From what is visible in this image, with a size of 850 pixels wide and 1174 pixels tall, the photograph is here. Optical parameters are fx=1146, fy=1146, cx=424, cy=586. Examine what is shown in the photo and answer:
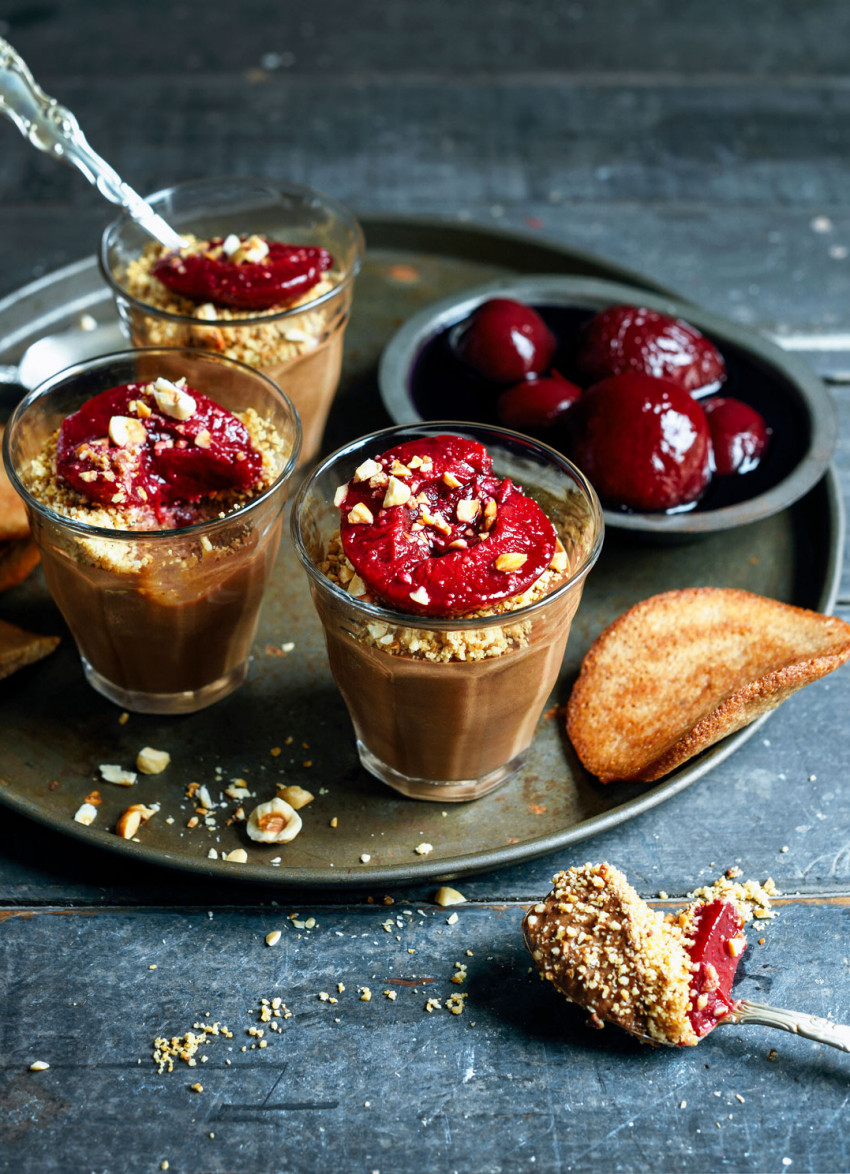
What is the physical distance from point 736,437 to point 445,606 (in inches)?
34.2

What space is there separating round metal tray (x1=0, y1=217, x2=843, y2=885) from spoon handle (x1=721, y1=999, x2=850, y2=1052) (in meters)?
0.29

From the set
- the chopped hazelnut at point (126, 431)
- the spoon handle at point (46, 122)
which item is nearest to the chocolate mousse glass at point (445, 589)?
the chopped hazelnut at point (126, 431)

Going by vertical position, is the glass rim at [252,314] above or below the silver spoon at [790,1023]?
above

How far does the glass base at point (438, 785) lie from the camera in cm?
161

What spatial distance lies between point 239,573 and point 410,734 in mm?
336

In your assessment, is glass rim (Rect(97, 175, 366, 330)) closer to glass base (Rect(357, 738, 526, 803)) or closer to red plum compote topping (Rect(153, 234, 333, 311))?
red plum compote topping (Rect(153, 234, 333, 311))

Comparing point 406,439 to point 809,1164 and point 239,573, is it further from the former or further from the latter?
point 809,1164

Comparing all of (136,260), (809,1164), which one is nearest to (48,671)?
(136,260)

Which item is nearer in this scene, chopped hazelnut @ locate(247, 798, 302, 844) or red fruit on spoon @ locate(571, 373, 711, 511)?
chopped hazelnut @ locate(247, 798, 302, 844)

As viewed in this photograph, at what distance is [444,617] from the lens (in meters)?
1.39

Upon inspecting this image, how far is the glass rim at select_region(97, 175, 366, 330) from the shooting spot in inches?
73.8

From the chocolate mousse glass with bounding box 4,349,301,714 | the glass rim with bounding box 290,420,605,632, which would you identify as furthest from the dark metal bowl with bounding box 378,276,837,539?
the chocolate mousse glass with bounding box 4,349,301,714

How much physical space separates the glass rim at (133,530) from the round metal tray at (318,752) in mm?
317

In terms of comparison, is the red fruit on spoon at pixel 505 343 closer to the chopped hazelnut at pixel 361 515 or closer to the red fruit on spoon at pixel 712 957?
the chopped hazelnut at pixel 361 515
